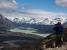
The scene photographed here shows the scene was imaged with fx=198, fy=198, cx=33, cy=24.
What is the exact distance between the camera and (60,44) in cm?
1756

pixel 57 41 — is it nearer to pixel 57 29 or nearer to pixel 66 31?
pixel 57 29

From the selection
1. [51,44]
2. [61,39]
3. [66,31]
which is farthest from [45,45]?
[66,31]

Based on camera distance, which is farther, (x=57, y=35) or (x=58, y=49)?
(x=57, y=35)

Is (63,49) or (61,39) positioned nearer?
(63,49)

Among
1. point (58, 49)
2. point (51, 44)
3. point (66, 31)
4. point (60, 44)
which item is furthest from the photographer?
point (66, 31)

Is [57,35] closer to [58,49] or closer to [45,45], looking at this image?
[45,45]

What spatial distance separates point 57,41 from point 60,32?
900 mm

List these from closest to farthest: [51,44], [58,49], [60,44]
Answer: [58,49]
[60,44]
[51,44]

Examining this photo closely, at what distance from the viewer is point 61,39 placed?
17953 millimetres

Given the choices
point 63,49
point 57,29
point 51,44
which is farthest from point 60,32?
point 63,49

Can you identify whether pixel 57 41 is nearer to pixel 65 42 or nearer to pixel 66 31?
pixel 65 42

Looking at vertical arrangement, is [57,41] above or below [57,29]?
below

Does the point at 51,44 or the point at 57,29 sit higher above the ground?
the point at 57,29

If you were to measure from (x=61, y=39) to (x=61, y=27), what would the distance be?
1091 mm
